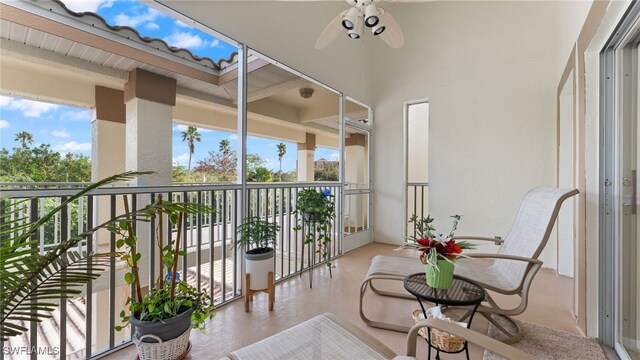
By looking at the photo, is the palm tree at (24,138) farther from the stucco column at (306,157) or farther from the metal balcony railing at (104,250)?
the stucco column at (306,157)

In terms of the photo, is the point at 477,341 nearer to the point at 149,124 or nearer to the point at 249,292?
the point at 249,292

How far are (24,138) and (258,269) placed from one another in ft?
A: 5.70

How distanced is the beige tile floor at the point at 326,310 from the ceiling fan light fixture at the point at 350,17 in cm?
233

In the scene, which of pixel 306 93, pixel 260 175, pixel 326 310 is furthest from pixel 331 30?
pixel 326 310

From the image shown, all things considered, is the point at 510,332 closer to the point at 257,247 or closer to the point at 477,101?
the point at 257,247

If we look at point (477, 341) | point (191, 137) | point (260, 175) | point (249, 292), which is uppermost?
point (191, 137)

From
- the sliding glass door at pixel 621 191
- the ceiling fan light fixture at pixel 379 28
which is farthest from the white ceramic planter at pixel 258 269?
the sliding glass door at pixel 621 191

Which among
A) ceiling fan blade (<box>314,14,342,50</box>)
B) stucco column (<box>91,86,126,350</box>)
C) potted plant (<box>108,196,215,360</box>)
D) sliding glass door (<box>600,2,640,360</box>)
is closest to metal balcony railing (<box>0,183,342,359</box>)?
stucco column (<box>91,86,126,350</box>)

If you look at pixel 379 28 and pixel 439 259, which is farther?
pixel 379 28

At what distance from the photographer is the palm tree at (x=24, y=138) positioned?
1.56 metres

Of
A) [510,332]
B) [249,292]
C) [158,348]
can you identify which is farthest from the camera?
[249,292]

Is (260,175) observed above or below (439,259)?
above

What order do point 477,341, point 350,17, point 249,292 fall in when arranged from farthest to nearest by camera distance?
point 249,292 < point 350,17 < point 477,341

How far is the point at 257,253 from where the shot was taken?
2.45 metres
